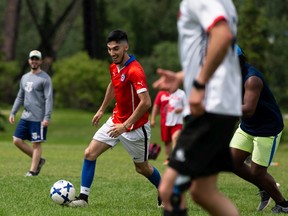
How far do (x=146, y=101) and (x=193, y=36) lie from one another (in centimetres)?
309

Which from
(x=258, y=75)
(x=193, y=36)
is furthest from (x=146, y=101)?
(x=193, y=36)

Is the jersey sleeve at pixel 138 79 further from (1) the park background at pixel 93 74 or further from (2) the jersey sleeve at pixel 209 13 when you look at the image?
(2) the jersey sleeve at pixel 209 13

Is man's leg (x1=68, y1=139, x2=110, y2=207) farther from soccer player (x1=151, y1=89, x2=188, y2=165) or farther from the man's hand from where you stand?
soccer player (x1=151, y1=89, x2=188, y2=165)

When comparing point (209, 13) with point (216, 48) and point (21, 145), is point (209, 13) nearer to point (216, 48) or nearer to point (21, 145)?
point (216, 48)

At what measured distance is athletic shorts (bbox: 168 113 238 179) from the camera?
17.5ft

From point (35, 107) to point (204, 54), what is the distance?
8.21 meters

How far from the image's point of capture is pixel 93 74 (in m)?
45.7

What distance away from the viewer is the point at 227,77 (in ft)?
17.7

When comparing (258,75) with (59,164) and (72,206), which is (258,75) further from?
(59,164)

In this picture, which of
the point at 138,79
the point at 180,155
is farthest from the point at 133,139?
the point at 180,155

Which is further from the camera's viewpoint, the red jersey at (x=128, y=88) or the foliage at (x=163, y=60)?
the foliage at (x=163, y=60)

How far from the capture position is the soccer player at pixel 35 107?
43.6 ft

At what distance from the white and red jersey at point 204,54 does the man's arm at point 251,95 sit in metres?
2.61

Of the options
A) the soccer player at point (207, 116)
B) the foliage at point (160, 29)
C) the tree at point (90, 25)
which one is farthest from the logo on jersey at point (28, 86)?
the foliage at point (160, 29)
